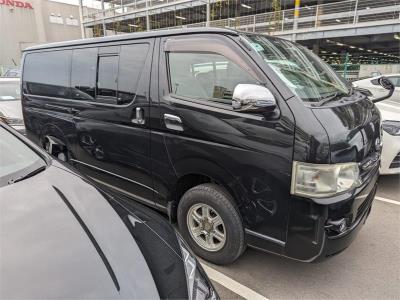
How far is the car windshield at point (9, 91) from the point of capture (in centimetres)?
718

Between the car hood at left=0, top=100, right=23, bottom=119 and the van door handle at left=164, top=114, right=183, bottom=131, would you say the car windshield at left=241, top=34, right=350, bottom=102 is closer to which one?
the van door handle at left=164, top=114, right=183, bottom=131

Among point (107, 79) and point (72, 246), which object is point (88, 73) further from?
point (72, 246)

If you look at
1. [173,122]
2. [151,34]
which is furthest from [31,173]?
[151,34]

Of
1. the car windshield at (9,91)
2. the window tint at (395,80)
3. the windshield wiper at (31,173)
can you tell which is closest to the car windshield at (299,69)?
the windshield wiper at (31,173)

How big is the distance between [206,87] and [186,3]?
23.1m

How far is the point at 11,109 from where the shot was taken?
21.3ft

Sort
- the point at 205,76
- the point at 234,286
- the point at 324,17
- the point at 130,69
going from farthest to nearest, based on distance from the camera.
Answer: the point at 324,17 < the point at 130,69 < the point at 205,76 < the point at 234,286

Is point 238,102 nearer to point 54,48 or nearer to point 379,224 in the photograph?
point 379,224

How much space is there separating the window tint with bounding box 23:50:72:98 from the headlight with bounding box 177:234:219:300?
9.58ft

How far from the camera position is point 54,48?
4121mm

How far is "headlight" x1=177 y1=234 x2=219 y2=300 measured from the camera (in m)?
1.46

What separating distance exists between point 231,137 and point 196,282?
3.92 ft

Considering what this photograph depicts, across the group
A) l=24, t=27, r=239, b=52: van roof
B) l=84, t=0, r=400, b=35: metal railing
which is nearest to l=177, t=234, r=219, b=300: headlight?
l=24, t=27, r=239, b=52: van roof

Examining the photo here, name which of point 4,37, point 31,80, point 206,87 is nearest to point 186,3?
point 31,80
